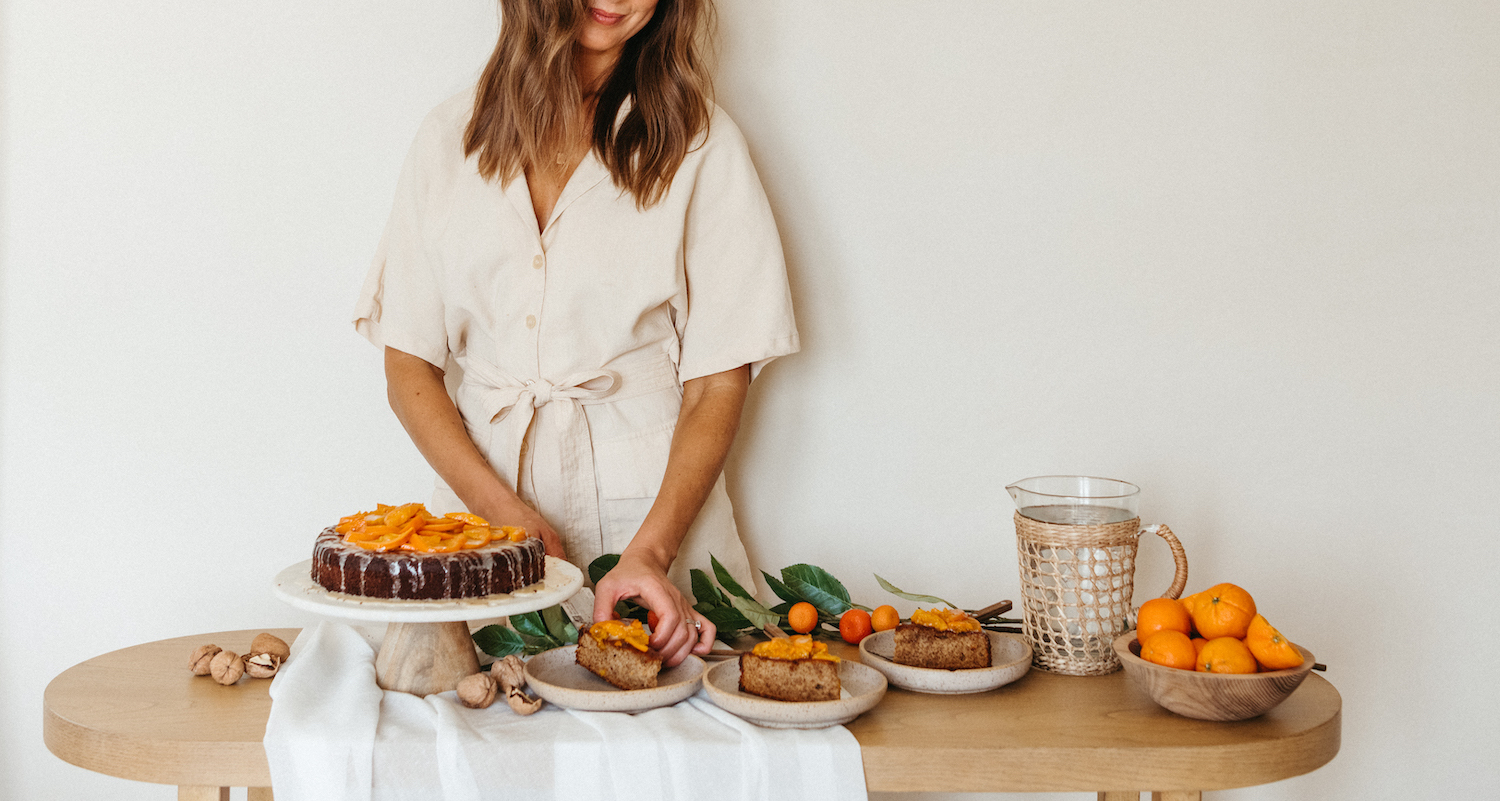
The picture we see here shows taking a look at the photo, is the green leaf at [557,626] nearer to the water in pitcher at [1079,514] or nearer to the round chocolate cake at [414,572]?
the round chocolate cake at [414,572]

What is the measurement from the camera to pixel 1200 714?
1.18 m

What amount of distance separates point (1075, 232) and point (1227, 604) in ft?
2.94

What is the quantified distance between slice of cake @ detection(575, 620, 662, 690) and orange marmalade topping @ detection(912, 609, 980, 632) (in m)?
0.32

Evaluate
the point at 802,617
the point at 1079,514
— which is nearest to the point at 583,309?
the point at 802,617

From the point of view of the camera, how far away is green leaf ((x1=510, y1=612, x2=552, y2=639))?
1397mm

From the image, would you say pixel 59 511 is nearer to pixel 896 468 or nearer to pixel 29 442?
pixel 29 442

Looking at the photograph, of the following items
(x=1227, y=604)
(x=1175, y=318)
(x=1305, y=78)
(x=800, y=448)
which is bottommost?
(x=1227, y=604)

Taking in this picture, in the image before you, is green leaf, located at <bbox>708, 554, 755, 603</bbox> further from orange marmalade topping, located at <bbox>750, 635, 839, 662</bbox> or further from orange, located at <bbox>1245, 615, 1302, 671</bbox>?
orange, located at <bbox>1245, 615, 1302, 671</bbox>

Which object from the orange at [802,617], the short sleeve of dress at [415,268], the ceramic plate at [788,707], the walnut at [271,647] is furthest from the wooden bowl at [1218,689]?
the short sleeve of dress at [415,268]

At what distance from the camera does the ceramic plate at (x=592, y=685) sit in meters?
1.16

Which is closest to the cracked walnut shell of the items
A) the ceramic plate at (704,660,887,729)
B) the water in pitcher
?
the ceramic plate at (704,660,887,729)

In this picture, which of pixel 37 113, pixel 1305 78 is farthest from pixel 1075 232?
pixel 37 113

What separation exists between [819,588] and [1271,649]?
61 centimetres

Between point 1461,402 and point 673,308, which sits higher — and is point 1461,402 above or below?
below
